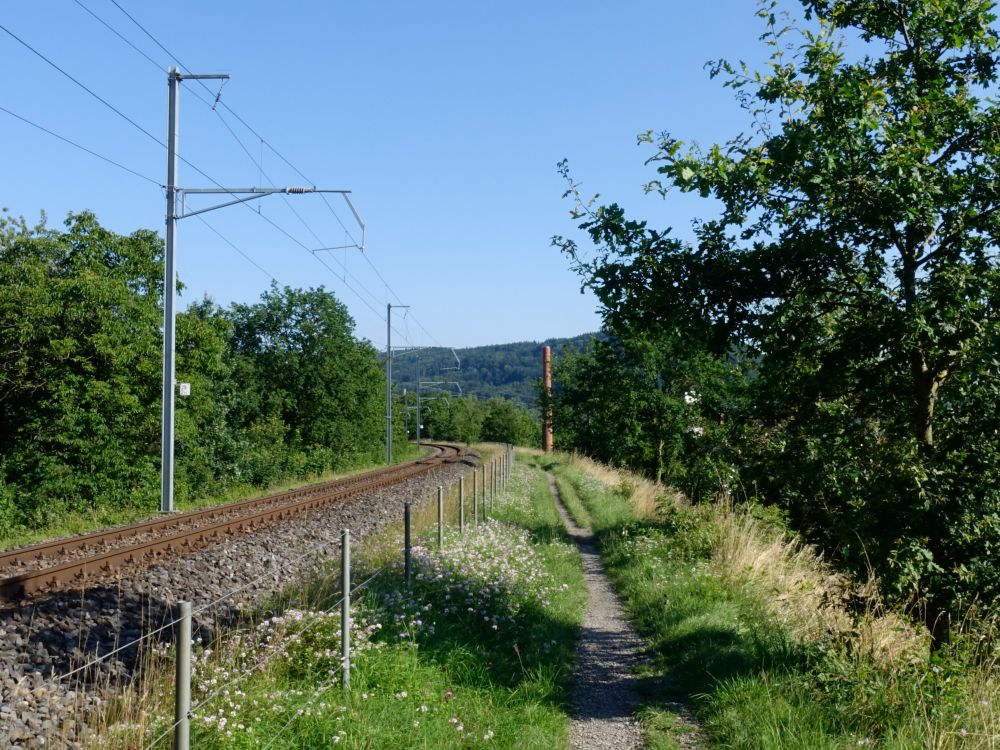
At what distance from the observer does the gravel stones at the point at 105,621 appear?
5.60 metres

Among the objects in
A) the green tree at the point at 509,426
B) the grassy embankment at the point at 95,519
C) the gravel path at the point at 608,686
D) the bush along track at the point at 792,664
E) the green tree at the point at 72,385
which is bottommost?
the green tree at the point at 509,426

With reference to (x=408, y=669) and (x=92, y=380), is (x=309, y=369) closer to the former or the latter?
(x=92, y=380)

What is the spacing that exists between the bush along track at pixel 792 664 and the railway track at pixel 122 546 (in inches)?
272

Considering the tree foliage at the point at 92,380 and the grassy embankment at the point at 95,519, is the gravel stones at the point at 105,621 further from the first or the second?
the tree foliage at the point at 92,380

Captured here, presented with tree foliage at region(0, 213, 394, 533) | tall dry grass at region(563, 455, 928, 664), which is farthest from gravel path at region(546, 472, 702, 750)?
tree foliage at region(0, 213, 394, 533)

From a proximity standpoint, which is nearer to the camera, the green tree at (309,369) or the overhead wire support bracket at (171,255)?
the overhead wire support bracket at (171,255)

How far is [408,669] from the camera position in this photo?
6.72 m

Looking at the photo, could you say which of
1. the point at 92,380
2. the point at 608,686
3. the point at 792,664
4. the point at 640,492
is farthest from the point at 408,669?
the point at 92,380

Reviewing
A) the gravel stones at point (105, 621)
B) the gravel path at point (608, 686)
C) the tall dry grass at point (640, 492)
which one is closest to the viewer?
the gravel stones at point (105, 621)

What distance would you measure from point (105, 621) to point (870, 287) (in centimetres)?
759

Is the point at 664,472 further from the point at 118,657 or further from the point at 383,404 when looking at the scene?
the point at 383,404

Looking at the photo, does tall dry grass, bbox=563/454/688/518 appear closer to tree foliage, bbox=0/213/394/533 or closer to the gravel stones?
the gravel stones

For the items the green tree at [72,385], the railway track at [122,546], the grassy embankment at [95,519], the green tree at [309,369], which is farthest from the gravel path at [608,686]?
the green tree at [309,369]

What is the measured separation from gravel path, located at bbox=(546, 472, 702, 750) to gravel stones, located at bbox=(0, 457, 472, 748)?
9.08ft
